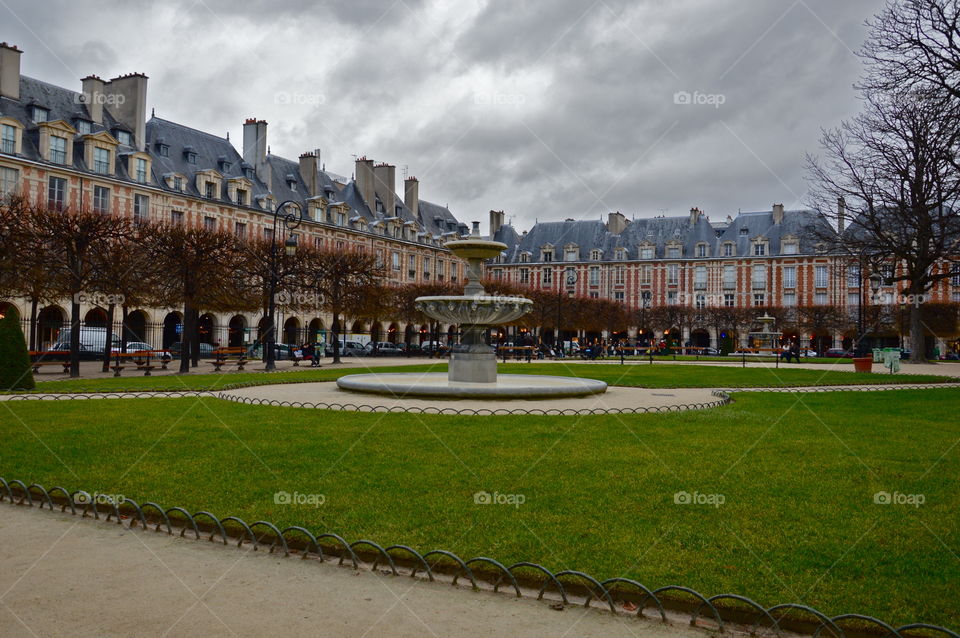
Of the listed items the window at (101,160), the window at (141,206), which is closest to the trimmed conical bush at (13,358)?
the window at (101,160)

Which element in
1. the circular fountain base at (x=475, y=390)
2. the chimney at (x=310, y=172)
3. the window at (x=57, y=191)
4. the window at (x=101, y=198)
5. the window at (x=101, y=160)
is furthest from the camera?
the chimney at (x=310, y=172)

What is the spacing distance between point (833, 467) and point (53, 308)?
38.3m

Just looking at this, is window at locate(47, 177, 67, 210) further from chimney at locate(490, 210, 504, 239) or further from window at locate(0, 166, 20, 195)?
chimney at locate(490, 210, 504, 239)

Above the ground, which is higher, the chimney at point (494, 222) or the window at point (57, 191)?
the chimney at point (494, 222)

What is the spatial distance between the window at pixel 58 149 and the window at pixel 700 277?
176ft

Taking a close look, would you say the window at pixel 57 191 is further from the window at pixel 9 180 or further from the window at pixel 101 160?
the window at pixel 101 160

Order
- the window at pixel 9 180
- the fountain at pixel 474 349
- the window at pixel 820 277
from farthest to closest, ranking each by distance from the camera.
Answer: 1. the window at pixel 820 277
2. the window at pixel 9 180
3. the fountain at pixel 474 349

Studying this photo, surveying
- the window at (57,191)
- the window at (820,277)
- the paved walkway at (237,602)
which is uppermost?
the window at (57,191)

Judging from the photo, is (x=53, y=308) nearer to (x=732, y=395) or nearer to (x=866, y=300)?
(x=732, y=395)

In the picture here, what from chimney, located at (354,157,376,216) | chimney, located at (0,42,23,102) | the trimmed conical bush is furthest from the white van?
chimney, located at (354,157,376,216)

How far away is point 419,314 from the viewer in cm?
4619

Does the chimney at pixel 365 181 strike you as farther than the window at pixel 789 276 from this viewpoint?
No

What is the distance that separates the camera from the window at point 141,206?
40156 mm

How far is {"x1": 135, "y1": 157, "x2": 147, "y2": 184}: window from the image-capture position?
133ft
